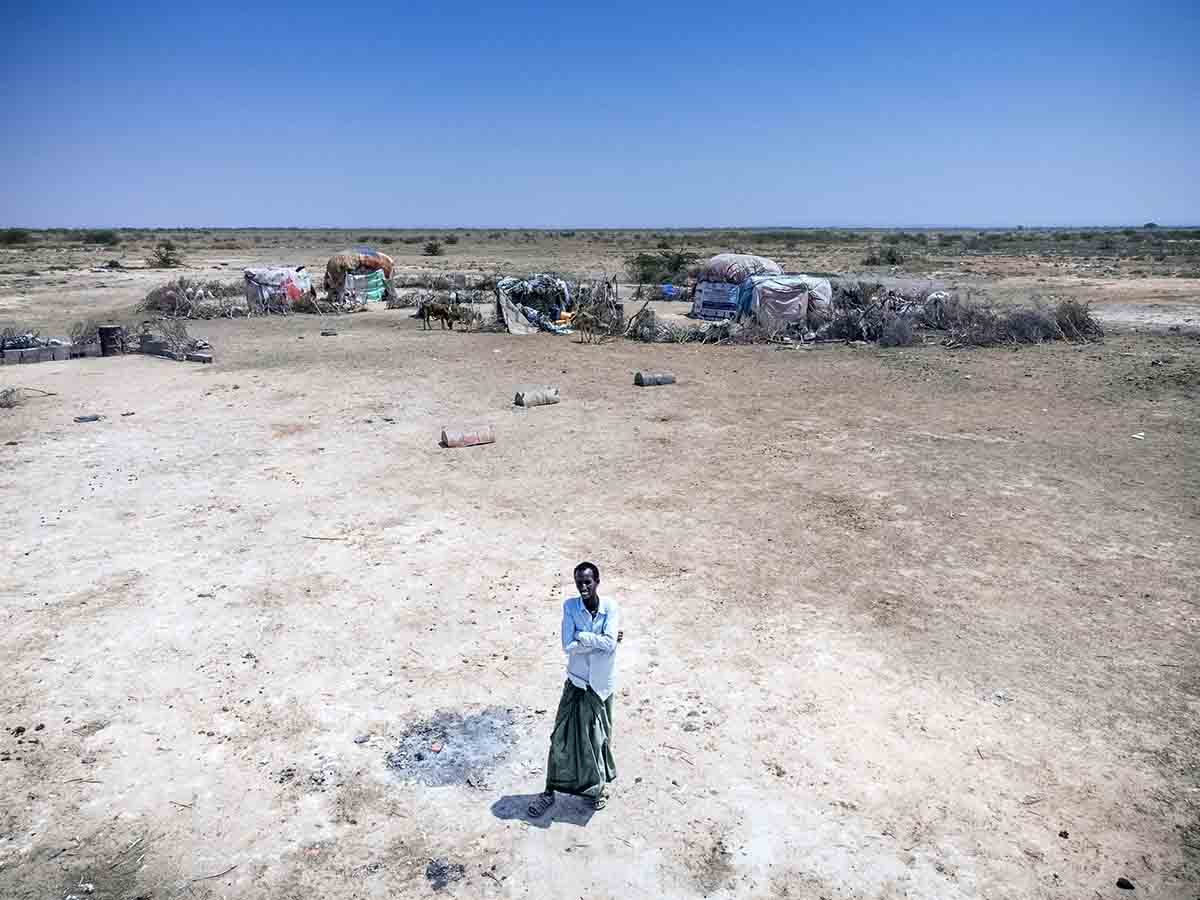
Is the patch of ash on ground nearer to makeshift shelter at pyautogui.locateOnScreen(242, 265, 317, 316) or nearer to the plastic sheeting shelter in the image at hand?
makeshift shelter at pyautogui.locateOnScreen(242, 265, 317, 316)

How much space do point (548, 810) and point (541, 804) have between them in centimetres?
6

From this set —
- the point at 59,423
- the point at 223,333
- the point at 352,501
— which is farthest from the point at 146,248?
the point at 352,501

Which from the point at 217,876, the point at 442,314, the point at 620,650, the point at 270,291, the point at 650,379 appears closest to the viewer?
the point at 217,876

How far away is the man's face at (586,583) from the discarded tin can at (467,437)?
7168 millimetres

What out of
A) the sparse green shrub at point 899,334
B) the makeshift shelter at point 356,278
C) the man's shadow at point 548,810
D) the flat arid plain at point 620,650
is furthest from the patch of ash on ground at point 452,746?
the makeshift shelter at point 356,278

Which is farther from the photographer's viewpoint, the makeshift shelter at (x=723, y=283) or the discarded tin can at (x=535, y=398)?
the makeshift shelter at (x=723, y=283)

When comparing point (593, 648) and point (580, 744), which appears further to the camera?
point (580, 744)

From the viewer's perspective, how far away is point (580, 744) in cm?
430

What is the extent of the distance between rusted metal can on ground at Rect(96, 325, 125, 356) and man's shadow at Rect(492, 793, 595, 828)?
1728 centimetres

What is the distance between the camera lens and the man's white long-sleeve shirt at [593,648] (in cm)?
417

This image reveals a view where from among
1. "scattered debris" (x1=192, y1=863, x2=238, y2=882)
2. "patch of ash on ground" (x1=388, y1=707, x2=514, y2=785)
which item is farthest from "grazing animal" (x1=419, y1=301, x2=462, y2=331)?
"scattered debris" (x1=192, y1=863, x2=238, y2=882)

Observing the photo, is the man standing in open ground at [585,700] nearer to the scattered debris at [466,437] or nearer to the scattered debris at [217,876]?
the scattered debris at [217,876]

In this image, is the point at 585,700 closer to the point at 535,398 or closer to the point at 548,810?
the point at 548,810

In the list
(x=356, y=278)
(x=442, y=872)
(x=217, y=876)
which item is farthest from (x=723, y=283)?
(x=217, y=876)
